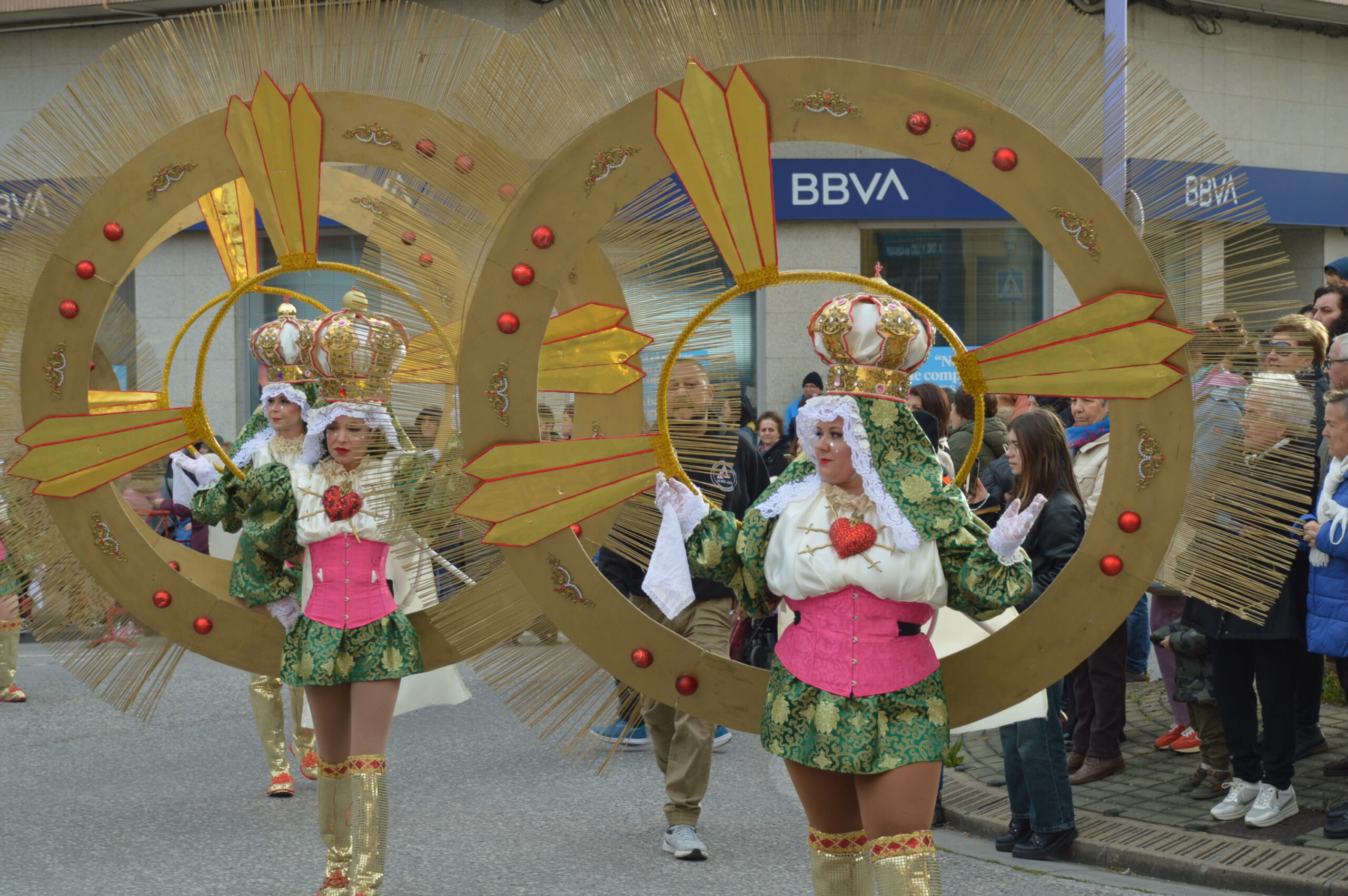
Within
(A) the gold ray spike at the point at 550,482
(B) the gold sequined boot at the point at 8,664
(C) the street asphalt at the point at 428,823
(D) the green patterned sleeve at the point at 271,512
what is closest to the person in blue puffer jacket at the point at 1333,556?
(C) the street asphalt at the point at 428,823

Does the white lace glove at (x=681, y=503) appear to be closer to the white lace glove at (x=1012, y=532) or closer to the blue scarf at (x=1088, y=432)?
the white lace glove at (x=1012, y=532)

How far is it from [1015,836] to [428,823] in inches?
89.9

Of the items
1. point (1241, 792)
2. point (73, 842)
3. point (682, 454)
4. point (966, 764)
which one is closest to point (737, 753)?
point (966, 764)

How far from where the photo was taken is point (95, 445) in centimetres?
440

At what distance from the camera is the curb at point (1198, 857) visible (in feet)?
14.0

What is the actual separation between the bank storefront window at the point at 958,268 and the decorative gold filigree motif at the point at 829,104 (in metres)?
8.58

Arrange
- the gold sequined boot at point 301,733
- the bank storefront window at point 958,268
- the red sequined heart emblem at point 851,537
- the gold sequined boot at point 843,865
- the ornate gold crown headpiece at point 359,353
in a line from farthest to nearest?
the bank storefront window at point 958,268, the gold sequined boot at point 301,733, the ornate gold crown headpiece at point 359,353, the gold sequined boot at point 843,865, the red sequined heart emblem at point 851,537

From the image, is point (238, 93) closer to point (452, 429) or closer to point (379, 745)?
point (452, 429)

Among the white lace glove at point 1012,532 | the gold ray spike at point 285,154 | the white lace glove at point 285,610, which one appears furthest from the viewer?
the white lace glove at point 285,610

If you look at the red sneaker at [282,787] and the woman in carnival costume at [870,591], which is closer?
the woman in carnival costume at [870,591]

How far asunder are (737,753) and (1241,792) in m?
2.43

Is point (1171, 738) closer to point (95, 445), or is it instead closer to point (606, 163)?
point (606, 163)

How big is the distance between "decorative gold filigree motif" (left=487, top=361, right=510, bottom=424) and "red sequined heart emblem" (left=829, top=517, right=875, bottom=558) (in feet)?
2.93

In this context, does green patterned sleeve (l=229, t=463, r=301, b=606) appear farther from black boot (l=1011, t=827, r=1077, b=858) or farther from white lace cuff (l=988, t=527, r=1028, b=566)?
black boot (l=1011, t=827, r=1077, b=858)
